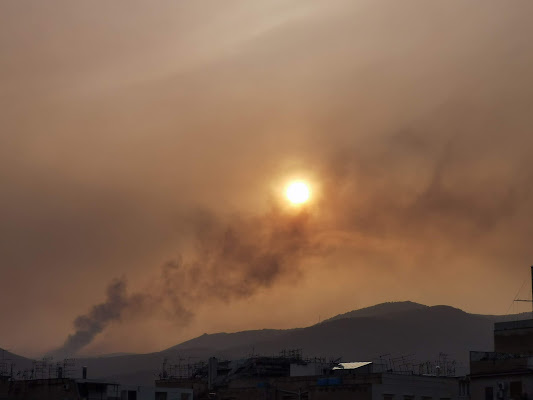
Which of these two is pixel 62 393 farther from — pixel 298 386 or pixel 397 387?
pixel 397 387

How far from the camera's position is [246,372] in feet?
415

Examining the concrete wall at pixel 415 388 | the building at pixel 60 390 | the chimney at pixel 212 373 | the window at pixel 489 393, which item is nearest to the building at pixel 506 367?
the window at pixel 489 393

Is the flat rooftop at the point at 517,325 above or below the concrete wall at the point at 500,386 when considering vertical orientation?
above

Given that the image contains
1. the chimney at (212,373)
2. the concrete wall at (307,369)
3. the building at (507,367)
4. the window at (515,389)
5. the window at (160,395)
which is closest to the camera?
the window at (515,389)

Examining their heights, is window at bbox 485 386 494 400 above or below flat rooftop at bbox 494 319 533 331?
below

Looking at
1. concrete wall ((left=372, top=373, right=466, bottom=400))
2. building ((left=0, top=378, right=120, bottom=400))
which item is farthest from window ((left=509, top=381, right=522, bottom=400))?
building ((left=0, top=378, right=120, bottom=400))

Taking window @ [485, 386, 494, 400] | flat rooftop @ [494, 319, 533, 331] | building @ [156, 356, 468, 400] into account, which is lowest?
window @ [485, 386, 494, 400]

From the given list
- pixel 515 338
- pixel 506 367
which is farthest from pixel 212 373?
pixel 506 367

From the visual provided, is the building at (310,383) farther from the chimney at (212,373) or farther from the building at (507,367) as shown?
the building at (507,367)

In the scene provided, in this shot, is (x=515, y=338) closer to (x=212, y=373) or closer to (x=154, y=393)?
(x=212, y=373)

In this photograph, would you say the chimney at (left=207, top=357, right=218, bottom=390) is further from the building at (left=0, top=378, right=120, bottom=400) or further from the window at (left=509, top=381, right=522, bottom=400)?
the window at (left=509, top=381, right=522, bottom=400)

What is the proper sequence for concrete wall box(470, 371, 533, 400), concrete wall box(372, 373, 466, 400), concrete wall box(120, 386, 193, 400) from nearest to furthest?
concrete wall box(470, 371, 533, 400) < concrete wall box(120, 386, 193, 400) < concrete wall box(372, 373, 466, 400)

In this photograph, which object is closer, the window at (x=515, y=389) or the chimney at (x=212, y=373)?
the window at (x=515, y=389)

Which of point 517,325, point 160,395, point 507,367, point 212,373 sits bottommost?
point 160,395
